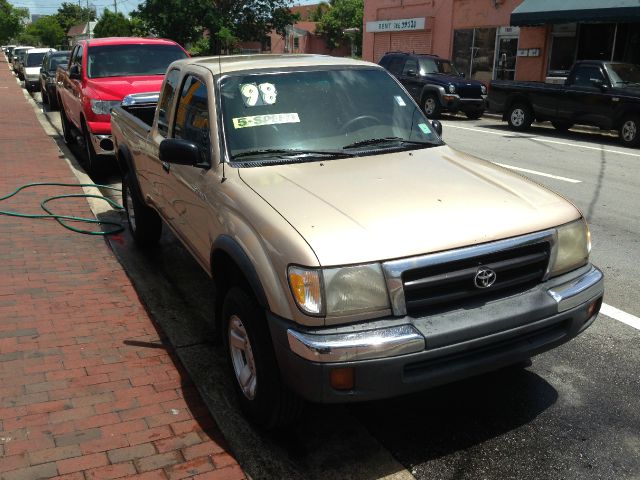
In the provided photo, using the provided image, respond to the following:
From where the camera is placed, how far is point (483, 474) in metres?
3.15

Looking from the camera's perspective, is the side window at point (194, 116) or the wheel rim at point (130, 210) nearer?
the side window at point (194, 116)

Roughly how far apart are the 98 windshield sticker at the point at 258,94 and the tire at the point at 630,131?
1197 centimetres

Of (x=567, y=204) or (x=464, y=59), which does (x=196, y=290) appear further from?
(x=464, y=59)

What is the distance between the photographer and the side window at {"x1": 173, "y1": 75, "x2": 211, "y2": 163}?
4.17 m

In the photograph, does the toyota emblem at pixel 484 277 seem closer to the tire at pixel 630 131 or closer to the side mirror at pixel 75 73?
the side mirror at pixel 75 73

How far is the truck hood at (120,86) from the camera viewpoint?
31.9ft

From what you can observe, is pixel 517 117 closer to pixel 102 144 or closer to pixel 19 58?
pixel 102 144

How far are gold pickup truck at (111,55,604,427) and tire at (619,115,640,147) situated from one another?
36.7 feet

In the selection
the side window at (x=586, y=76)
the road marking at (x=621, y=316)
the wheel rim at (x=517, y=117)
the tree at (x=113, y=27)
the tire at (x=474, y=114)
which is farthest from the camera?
the tree at (x=113, y=27)

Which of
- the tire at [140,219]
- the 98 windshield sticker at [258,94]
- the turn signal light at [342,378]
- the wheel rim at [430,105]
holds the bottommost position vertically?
the wheel rim at [430,105]

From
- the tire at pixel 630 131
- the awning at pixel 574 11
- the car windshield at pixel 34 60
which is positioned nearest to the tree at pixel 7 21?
the car windshield at pixel 34 60

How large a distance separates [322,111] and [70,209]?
4.80 meters

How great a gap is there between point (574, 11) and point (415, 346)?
19.9 metres

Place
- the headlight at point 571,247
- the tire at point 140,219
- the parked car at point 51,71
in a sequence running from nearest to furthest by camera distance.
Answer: the headlight at point 571,247 < the tire at point 140,219 < the parked car at point 51,71
